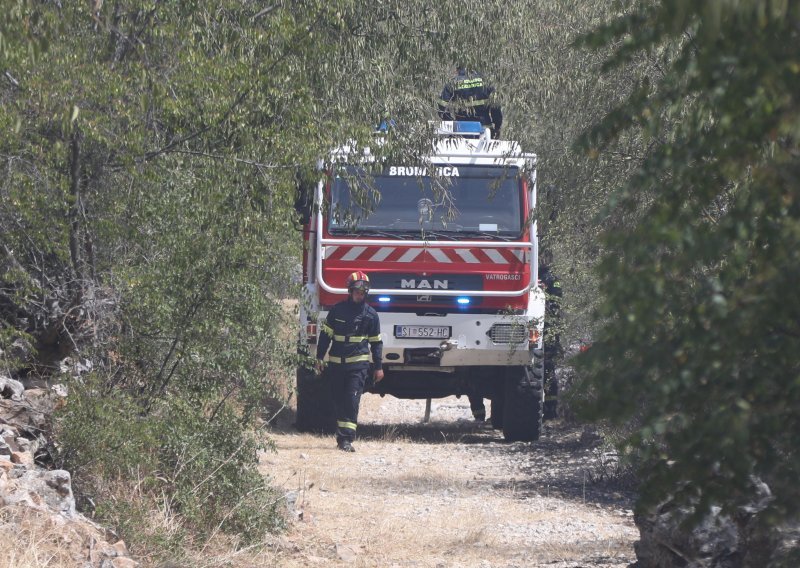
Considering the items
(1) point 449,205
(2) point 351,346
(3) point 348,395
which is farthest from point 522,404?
(1) point 449,205

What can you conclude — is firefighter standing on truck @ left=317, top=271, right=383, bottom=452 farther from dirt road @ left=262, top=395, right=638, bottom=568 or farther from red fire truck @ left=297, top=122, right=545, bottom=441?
dirt road @ left=262, top=395, right=638, bottom=568

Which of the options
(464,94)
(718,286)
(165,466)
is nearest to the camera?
(718,286)

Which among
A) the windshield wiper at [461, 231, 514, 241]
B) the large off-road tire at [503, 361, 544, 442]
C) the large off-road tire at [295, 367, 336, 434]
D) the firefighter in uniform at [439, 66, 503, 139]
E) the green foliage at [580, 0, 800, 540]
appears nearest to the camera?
the green foliage at [580, 0, 800, 540]

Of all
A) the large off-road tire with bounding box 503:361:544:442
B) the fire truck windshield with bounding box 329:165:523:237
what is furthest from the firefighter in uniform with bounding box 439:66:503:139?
the large off-road tire with bounding box 503:361:544:442

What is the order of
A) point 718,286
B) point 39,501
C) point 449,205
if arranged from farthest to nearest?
1. point 449,205
2. point 39,501
3. point 718,286

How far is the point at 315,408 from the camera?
42.0 feet

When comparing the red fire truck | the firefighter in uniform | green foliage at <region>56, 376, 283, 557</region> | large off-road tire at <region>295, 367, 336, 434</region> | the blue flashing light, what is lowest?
large off-road tire at <region>295, 367, 336, 434</region>

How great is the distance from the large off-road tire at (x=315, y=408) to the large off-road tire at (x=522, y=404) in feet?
6.38

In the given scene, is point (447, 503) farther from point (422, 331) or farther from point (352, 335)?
point (422, 331)

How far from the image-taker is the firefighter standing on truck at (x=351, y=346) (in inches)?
448

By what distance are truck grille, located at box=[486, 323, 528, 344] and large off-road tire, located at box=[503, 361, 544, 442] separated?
0.59 meters

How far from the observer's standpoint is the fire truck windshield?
Result: 37.2ft

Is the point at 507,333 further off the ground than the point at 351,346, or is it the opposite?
the point at 507,333

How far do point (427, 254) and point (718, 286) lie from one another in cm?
939
